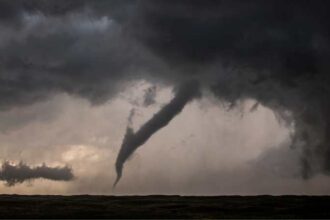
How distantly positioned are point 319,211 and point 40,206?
103915 millimetres

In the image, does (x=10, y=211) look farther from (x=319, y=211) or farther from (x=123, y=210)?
(x=319, y=211)

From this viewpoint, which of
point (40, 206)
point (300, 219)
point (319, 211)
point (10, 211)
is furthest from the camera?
point (40, 206)

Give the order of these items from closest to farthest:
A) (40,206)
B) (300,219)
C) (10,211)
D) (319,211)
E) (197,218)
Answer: (300,219), (197,218), (319,211), (10,211), (40,206)

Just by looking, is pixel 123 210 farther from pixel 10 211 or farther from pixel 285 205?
pixel 285 205

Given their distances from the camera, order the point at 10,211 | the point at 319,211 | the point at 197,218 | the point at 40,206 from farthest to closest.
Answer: the point at 40,206 < the point at 10,211 < the point at 319,211 < the point at 197,218

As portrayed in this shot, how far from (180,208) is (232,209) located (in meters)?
18.6

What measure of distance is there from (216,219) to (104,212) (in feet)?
170

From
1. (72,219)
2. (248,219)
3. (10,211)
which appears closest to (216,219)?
(248,219)

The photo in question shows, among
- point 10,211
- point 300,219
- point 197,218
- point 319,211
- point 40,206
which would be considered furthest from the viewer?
point 40,206

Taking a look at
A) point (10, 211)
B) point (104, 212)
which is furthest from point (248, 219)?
point (10, 211)

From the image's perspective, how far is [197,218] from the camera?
14300 centimetres

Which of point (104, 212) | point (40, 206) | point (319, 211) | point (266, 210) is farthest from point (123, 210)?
point (319, 211)

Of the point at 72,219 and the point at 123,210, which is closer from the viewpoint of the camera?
the point at 72,219

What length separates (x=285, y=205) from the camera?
18600cm
